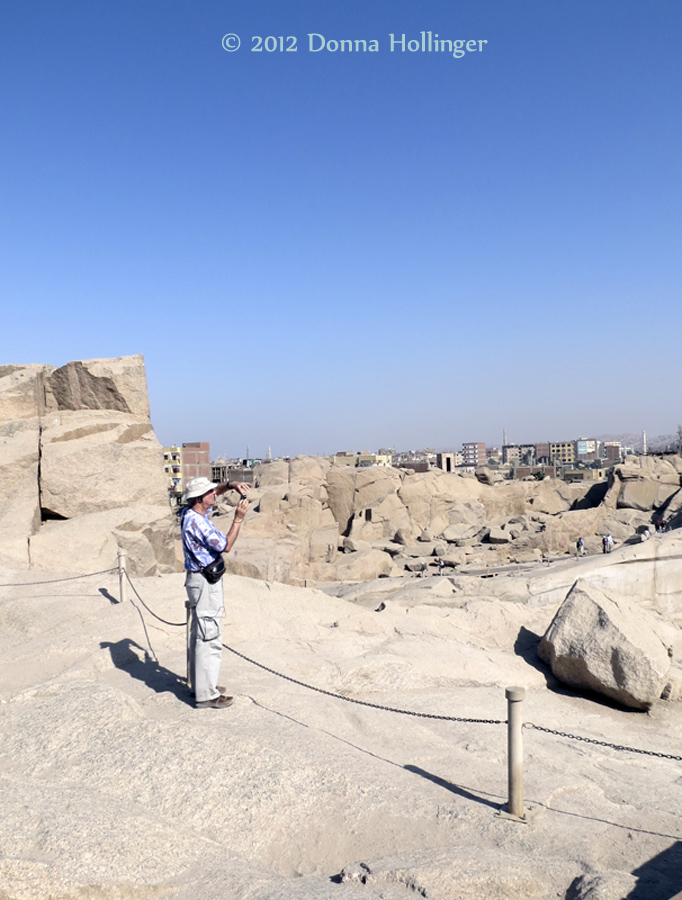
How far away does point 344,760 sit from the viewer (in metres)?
3.02

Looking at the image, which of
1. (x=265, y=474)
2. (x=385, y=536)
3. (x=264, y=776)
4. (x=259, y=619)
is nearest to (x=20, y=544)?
(x=259, y=619)

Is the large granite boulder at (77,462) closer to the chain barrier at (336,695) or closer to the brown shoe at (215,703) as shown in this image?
the chain barrier at (336,695)

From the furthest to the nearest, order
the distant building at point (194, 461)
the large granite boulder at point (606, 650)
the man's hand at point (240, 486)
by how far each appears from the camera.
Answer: the distant building at point (194, 461), the large granite boulder at point (606, 650), the man's hand at point (240, 486)

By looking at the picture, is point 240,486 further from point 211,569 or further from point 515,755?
point 515,755

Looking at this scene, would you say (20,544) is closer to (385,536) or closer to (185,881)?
(185,881)

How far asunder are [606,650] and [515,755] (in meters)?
2.87

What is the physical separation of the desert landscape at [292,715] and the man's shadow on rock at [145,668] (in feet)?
0.07

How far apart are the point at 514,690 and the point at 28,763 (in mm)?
2066

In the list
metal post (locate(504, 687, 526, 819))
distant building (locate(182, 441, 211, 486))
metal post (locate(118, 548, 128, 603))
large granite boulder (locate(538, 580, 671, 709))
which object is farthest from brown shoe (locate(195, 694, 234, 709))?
distant building (locate(182, 441, 211, 486))

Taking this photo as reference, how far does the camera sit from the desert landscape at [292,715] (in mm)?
2254

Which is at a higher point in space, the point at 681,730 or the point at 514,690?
the point at 514,690

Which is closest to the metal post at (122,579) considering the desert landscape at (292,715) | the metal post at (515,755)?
the desert landscape at (292,715)

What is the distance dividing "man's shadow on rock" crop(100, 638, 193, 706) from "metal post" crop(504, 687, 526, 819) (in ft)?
5.74

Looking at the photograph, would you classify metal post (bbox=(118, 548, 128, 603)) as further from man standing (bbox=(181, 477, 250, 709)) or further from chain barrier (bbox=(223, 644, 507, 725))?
man standing (bbox=(181, 477, 250, 709))
